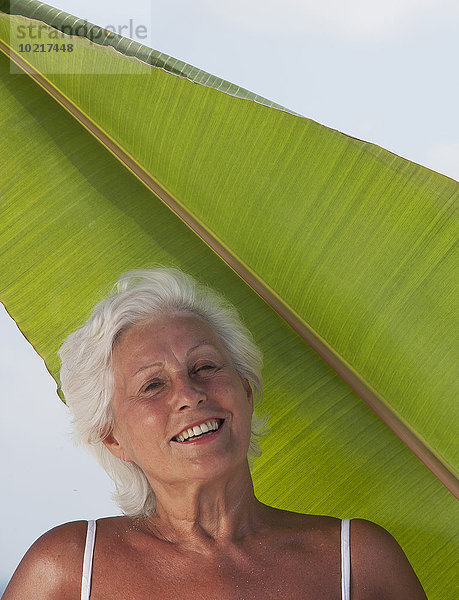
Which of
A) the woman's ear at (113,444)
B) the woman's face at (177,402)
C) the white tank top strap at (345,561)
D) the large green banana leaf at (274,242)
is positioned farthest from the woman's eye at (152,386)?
the white tank top strap at (345,561)

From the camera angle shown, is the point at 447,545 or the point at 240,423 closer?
the point at 240,423

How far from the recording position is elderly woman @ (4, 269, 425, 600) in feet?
3.28

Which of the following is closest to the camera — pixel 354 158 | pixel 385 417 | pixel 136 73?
pixel 354 158

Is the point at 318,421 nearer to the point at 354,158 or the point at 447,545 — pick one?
the point at 447,545

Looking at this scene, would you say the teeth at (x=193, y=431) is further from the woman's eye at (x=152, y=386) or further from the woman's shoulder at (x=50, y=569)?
the woman's shoulder at (x=50, y=569)

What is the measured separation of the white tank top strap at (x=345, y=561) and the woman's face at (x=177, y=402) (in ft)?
0.68

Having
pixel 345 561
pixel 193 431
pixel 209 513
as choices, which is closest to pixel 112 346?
pixel 193 431

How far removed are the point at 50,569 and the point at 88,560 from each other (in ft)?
0.19

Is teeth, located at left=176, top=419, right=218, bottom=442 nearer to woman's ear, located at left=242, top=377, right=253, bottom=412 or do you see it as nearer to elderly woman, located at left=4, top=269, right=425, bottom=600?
elderly woman, located at left=4, top=269, right=425, bottom=600

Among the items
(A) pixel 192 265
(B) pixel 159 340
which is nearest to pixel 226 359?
(B) pixel 159 340

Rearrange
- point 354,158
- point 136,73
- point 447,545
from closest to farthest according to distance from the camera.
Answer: point 354,158 → point 136,73 → point 447,545

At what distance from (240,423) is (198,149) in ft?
1.35

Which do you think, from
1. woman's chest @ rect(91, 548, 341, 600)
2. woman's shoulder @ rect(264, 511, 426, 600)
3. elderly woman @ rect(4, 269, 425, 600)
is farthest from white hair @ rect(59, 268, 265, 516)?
woman's shoulder @ rect(264, 511, 426, 600)

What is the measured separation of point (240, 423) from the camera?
101 centimetres
